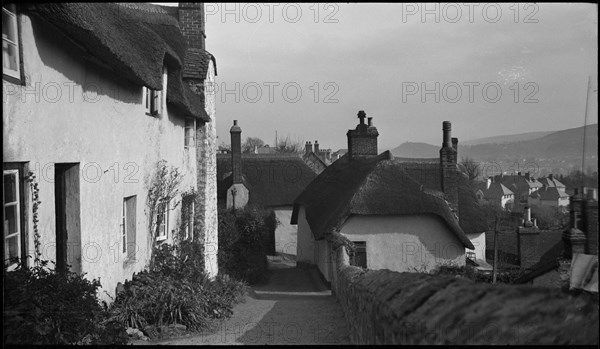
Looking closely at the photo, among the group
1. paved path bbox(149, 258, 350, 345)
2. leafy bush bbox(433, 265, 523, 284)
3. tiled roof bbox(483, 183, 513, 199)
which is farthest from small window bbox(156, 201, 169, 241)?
tiled roof bbox(483, 183, 513, 199)

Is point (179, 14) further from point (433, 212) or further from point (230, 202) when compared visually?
point (230, 202)

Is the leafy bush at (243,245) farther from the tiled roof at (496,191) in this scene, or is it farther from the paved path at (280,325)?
the tiled roof at (496,191)

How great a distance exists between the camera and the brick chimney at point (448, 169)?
18.2 meters

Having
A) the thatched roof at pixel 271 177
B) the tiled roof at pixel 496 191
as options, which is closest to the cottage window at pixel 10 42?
the thatched roof at pixel 271 177

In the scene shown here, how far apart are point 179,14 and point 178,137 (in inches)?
186

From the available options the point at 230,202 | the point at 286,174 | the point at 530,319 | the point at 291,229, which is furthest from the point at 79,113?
the point at 286,174

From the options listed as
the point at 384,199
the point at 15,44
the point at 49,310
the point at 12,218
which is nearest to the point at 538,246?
the point at 384,199

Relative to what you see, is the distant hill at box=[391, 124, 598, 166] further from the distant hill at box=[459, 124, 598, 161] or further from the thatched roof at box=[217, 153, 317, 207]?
the thatched roof at box=[217, 153, 317, 207]

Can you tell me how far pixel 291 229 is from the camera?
103 ft

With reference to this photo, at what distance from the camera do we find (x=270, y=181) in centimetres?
3372

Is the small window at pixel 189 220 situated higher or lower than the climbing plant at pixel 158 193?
lower

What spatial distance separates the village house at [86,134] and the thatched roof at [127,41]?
0.02m

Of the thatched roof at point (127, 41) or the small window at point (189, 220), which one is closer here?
the thatched roof at point (127, 41)

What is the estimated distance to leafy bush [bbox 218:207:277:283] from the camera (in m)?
17.7
